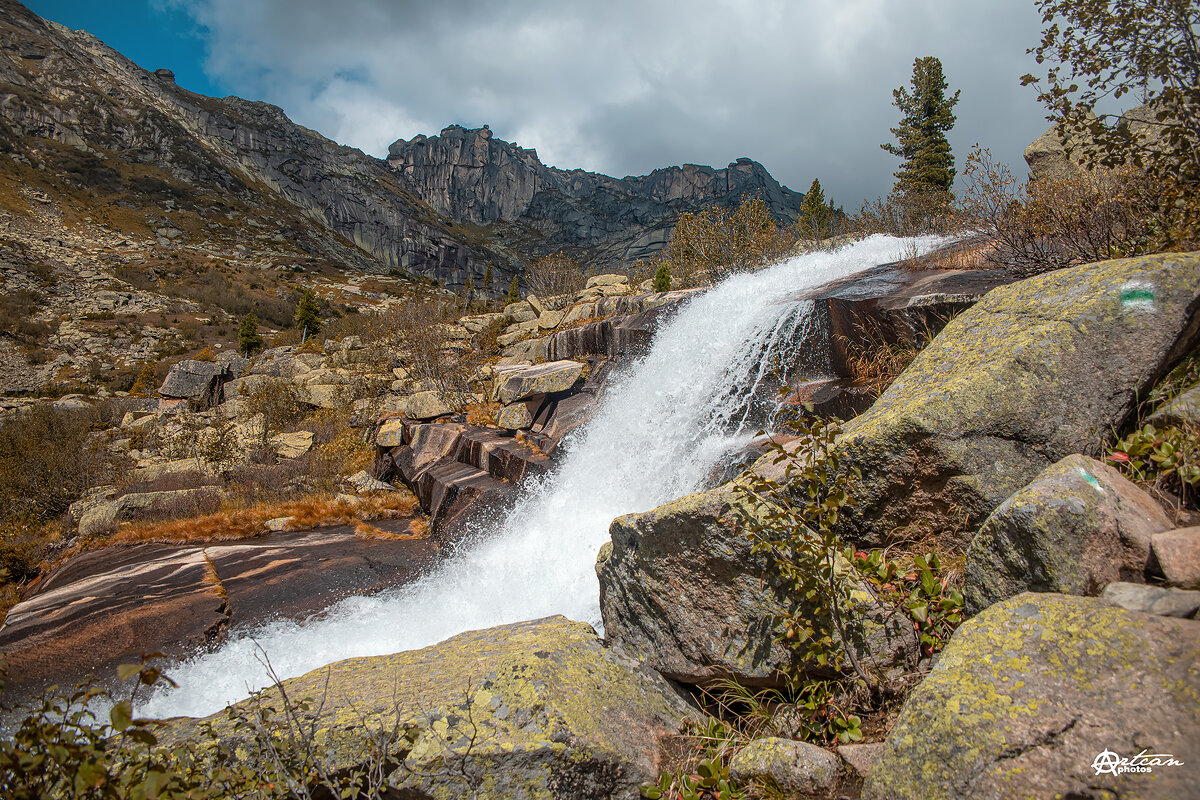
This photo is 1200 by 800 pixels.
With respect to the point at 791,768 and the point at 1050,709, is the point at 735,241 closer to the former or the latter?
the point at 791,768

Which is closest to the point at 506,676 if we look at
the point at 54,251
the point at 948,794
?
the point at 948,794

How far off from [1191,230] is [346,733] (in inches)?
339

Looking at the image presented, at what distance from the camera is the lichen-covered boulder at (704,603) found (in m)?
3.71

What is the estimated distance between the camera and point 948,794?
215cm

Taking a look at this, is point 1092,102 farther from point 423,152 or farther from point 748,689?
point 423,152

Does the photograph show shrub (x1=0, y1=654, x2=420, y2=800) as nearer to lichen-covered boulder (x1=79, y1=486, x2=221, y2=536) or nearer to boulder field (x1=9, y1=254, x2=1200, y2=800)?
boulder field (x1=9, y1=254, x2=1200, y2=800)

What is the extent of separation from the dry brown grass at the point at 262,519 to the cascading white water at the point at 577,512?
525 centimetres

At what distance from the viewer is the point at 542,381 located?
1518 centimetres

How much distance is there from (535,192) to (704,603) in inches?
8241

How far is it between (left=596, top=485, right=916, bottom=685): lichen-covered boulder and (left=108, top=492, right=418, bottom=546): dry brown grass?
11.2 m

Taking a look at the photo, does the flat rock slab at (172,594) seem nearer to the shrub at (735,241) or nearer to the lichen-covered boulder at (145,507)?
the lichen-covered boulder at (145,507)

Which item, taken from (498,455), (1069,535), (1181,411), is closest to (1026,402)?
(1181,411)

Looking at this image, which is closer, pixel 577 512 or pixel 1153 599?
pixel 1153 599

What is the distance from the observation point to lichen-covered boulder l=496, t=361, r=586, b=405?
1498 centimetres
